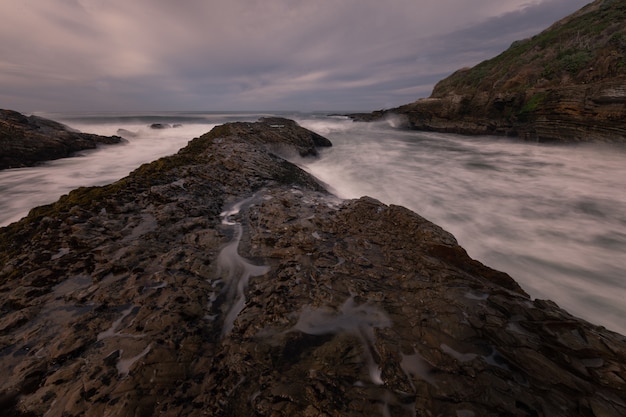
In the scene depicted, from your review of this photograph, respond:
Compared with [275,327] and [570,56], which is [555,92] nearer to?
[570,56]

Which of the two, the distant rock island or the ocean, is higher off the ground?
the distant rock island

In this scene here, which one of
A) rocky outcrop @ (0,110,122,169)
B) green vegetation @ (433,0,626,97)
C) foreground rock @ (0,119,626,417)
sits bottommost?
foreground rock @ (0,119,626,417)

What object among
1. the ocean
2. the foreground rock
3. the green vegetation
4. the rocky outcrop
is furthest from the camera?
the green vegetation

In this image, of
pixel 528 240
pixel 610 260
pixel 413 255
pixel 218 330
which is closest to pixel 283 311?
pixel 218 330

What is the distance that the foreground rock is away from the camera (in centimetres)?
190

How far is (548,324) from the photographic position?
2.37 metres

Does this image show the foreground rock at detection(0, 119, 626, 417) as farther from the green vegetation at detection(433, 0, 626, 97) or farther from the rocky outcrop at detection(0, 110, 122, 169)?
the green vegetation at detection(433, 0, 626, 97)

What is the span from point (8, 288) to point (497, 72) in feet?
138

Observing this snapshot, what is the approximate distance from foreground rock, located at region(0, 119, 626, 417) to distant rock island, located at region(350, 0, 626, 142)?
19996 mm

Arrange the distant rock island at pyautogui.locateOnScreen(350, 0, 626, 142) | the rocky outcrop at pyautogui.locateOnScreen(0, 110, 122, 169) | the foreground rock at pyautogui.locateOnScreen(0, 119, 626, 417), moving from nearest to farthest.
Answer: the foreground rock at pyautogui.locateOnScreen(0, 119, 626, 417) < the rocky outcrop at pyautogui.locateOnScreen(0, 110, 122, 169) < the distant rock island at pyautogui.locateOnScreen(350, 0, 626, 142)

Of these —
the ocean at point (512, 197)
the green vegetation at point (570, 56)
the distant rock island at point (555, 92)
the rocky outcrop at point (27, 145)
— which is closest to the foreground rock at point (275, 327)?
the ocean at point (512, 197)

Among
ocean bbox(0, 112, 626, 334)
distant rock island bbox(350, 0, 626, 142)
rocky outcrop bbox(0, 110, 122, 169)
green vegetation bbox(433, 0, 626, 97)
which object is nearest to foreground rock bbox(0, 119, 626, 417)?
ocean bbox(0, 112, 626, 334)

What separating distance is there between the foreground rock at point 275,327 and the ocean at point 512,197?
2.71m

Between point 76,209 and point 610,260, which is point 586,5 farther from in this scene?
point 76,209
